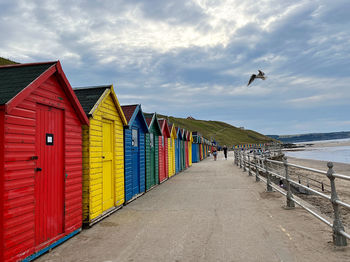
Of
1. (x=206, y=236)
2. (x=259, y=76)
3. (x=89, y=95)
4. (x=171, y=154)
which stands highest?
(x=259, y=76)

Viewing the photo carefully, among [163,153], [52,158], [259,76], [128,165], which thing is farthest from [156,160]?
[52,158]

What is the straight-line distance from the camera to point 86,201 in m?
5.99

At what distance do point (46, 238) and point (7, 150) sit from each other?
181cm

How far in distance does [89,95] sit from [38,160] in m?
Result: 2.95

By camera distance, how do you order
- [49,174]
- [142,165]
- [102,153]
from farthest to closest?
[142,165] → [102,153] → [49,174]

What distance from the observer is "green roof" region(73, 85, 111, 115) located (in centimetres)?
654

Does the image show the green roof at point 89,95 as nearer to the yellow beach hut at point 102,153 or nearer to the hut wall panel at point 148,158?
the yellow beach hut at point 102,153

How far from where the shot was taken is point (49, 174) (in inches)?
189

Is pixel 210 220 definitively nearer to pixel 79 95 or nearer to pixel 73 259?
pixel 73 259

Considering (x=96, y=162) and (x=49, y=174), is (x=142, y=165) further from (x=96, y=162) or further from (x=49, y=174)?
(x=49, y=174)

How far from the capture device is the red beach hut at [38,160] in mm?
3768

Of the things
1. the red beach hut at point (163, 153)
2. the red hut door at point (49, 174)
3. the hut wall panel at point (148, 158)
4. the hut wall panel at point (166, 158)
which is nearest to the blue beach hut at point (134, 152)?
the hut wall panel at point (148, 158)

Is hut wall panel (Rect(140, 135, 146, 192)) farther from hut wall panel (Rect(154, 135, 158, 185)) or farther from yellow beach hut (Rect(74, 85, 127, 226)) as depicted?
yellow beach hut (Rect(74, 85, 127, 226))

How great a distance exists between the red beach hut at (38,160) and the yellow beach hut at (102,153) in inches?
12.2
